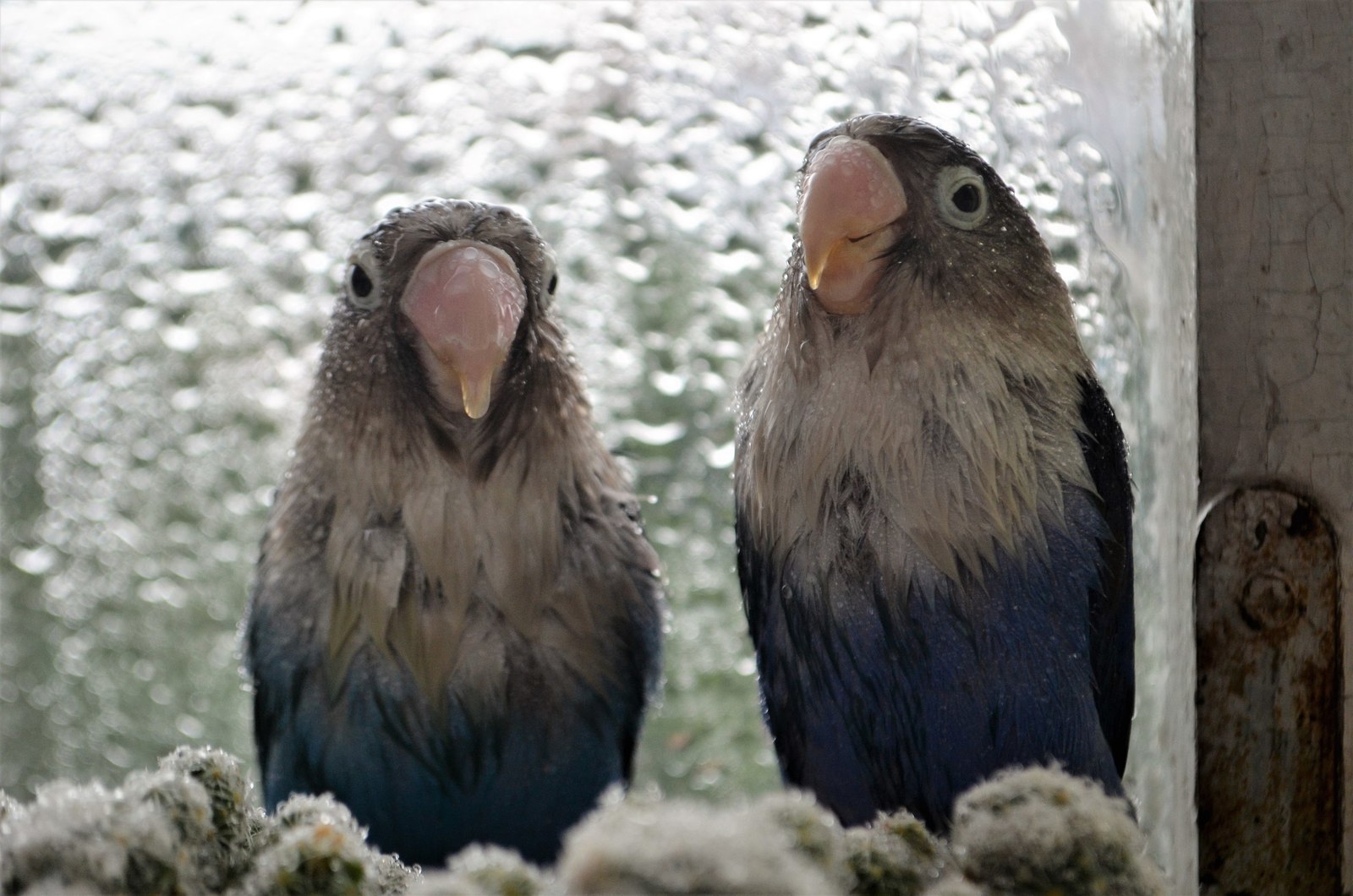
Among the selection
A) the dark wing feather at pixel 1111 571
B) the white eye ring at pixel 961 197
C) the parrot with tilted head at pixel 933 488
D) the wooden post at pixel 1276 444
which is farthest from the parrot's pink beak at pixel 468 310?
the wooden post at pixel 1276 444

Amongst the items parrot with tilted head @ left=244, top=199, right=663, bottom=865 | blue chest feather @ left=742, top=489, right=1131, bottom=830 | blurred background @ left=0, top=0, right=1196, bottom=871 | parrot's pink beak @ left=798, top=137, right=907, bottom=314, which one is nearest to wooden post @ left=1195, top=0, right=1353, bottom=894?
blue chest feather @ left=742, top=489, right=1131, bottom=830

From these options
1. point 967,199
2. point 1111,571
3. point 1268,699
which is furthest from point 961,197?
point 1268,699

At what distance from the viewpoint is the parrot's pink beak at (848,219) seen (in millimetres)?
832

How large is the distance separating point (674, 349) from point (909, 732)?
70 cm

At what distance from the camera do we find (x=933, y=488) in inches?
33.3

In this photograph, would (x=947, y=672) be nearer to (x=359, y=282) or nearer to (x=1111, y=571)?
(x=1111, y=571)

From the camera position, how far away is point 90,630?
62.0 inches

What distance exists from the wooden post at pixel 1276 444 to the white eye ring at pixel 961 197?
20 cm

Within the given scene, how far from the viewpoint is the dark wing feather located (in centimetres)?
88

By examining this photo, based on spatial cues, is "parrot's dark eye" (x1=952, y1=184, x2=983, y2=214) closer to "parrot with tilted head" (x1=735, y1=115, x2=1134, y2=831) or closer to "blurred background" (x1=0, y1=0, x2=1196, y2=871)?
"parrot with tilted head" (x1=735, y1=115, x2=1134, y2=831)

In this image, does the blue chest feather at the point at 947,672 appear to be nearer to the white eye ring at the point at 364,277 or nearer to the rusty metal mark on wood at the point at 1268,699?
the rusty metal mark on wood at the point at 1268,699

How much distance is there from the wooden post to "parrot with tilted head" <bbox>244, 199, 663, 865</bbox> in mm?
480

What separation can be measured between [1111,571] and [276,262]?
3.50 ft

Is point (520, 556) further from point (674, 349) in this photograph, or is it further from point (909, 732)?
point (674, 349)
